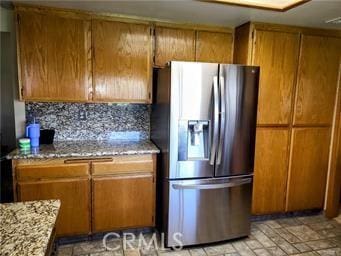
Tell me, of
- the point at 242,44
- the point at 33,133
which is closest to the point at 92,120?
the point at 33,133

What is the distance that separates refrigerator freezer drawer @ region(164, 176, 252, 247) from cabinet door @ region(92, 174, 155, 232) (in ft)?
0.90

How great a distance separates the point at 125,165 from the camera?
96.1 inches

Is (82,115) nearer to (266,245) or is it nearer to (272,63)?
(272,63)

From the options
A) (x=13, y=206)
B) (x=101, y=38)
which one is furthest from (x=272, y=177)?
(x=13, y=206)

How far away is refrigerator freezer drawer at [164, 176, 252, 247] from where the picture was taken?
7.68 ft

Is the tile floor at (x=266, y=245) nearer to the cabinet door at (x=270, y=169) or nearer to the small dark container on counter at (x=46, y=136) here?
the cabinet door at (x=270, y=169)

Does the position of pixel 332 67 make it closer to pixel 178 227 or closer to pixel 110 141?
pixel 178 227

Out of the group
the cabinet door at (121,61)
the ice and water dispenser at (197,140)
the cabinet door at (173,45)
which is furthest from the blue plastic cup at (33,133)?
the ice and water dispenser at (197,140)

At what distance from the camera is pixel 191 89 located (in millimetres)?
2227

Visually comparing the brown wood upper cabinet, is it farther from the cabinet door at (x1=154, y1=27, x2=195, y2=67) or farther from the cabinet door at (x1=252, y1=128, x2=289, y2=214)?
the cabinet door at (x1=154, y1=27, x2=195, y2=67)

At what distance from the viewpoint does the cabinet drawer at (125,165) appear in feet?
7.82

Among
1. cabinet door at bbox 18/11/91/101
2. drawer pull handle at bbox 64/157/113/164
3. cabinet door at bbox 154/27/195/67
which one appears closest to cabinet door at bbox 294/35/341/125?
cabinet door at bbox 154/27/195/67

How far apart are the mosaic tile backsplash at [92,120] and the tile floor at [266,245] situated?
1090 mm

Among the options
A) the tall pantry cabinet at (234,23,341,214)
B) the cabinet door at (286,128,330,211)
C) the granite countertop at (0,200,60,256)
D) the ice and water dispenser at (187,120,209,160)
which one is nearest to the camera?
the granite countertop at (0,200,60,256)
